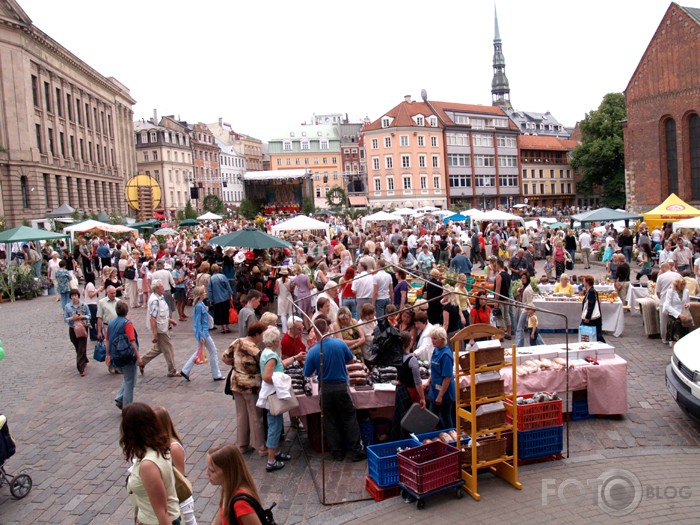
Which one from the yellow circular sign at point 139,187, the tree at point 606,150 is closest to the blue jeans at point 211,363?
the yellow circular sign at point 139,187

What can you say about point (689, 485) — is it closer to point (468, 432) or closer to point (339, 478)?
point (468, 432)

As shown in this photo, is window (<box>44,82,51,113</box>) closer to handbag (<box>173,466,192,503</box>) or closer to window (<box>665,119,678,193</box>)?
window (<box>665,119,678,193</box>)

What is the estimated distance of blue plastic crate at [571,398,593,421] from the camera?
26.9 feet

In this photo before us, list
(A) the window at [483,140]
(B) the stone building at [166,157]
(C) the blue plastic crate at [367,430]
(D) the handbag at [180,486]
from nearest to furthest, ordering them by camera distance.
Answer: (D) the handbag at [180,486], (C) the blue plastic crate at [367,430], (A) the window at [483,140], (B) the stone building at [166,157]

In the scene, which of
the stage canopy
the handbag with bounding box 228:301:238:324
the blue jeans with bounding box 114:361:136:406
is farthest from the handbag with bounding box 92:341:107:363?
the stage canopy

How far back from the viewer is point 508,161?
→ 7762cm

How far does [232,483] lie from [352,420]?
334 cm

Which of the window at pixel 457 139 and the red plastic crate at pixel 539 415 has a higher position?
the window at pixel 457 139

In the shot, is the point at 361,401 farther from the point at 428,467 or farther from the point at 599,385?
the point at 599,385

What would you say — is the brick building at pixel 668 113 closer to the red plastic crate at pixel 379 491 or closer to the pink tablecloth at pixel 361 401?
the pink tablecloth at pixel 361 401

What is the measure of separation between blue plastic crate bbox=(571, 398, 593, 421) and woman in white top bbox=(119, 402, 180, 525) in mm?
5927

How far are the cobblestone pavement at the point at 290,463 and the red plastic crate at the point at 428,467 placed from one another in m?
0.22

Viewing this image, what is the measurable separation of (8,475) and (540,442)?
5858 mm

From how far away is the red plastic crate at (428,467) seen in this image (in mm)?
5883
